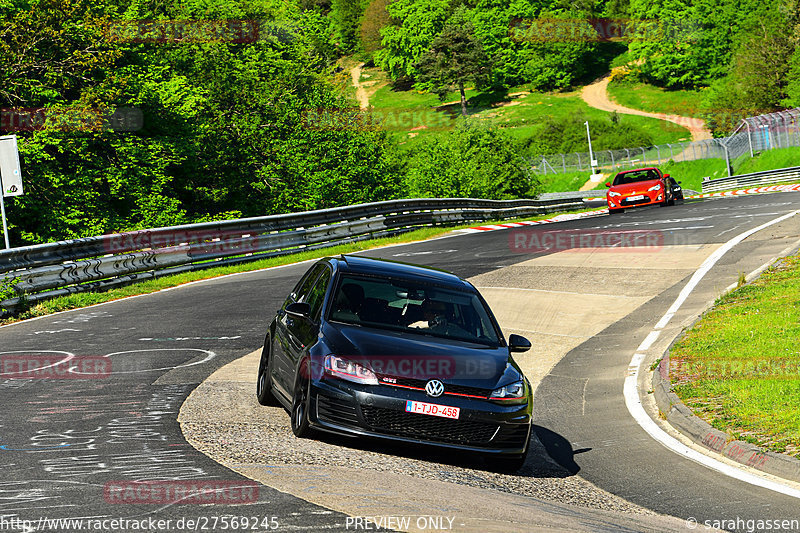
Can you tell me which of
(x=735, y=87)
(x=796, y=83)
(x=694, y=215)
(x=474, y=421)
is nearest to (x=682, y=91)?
(x=735, y=87)

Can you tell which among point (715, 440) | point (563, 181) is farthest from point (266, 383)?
point (563, 181)

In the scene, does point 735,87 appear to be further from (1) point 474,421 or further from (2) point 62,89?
(1) point 474,421

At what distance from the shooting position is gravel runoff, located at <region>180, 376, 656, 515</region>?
7.01 metres

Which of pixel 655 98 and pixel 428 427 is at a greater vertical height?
pixel 655 98

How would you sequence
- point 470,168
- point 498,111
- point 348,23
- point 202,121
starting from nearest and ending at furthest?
1. point 202,121
2. point 470,168
3. point 498,111
4. point 348,23

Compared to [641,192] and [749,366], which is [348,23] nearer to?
[641,192]

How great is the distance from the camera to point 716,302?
612 inches

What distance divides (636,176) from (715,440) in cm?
3131

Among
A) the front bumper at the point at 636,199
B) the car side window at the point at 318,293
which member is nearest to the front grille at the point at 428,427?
the car side window at the point at 318,293

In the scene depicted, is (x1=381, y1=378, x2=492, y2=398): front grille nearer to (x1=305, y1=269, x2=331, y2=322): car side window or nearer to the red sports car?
(x1=305, y1=269, x2=331, y2=322): car side window

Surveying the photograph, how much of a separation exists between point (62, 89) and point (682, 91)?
101 meters

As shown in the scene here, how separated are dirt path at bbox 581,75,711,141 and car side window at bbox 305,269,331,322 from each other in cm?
9771

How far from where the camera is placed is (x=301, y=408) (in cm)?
783

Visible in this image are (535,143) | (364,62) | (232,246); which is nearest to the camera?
(232,246)
